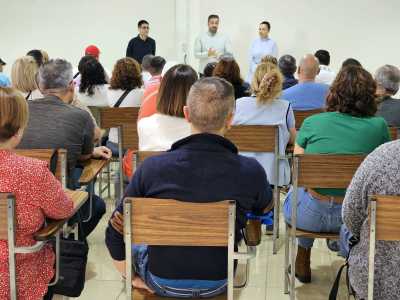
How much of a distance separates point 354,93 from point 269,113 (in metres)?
0.92

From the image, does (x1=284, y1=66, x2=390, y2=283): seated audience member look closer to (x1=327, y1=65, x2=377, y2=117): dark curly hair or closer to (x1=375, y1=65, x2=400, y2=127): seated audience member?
(x1=327, y1=65, x2=377, y2=117): dark curly hair

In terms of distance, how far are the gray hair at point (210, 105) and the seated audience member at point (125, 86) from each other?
2793 mm

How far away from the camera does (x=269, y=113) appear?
393cm

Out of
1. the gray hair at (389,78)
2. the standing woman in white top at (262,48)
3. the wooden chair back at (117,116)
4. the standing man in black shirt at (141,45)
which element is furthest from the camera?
the standing woman in white top at (262,48)

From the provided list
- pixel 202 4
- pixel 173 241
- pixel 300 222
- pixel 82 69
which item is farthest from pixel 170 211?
pixel 202 4

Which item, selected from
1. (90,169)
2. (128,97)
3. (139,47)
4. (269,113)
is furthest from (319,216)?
(139,47)

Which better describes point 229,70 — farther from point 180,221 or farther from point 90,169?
point 180,221

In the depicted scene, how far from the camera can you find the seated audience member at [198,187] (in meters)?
2.04

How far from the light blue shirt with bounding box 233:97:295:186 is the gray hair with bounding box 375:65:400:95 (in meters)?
0.67

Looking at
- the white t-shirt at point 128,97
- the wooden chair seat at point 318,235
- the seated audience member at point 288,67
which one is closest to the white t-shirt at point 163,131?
the wooden chair seat at point 318,235

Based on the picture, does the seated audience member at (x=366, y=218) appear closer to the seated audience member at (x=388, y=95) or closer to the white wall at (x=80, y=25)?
the seated audience member at (x=388, y=95)

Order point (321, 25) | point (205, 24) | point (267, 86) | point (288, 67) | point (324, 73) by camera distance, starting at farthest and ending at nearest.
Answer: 1. point (205, 24)
2. point (321, 25)
3. point (324, 73)
4. point (288, 67)
5. point (267, 86)

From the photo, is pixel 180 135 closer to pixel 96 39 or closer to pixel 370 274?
pixel 370 274

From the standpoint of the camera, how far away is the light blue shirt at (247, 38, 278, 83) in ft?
32.0
